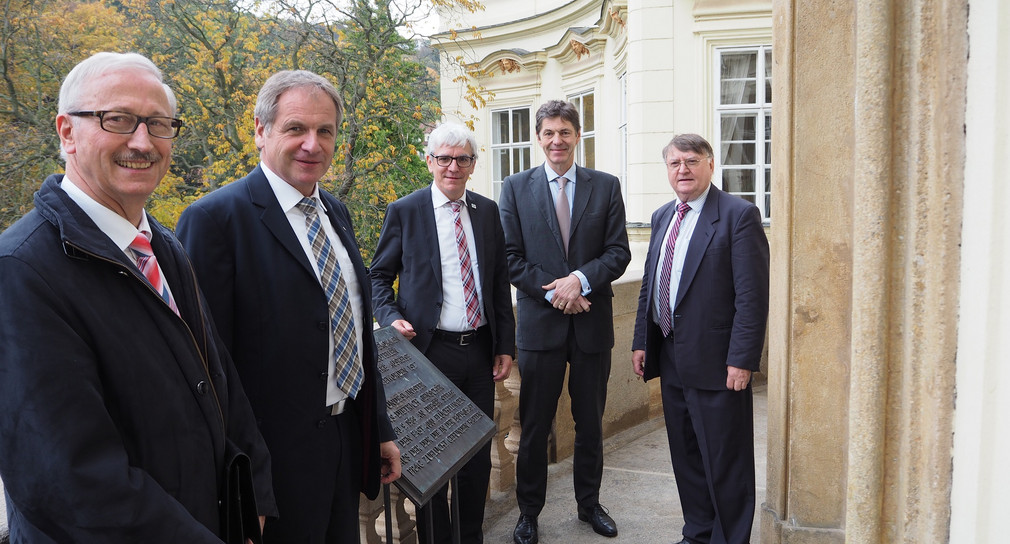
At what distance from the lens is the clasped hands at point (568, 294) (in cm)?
368

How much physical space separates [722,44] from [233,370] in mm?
9378

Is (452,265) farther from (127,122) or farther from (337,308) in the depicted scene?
(127,122)

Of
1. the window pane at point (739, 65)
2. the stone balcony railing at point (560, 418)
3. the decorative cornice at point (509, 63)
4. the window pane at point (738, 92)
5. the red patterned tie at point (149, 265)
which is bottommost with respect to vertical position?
the stone balcony railing at point (560, 418)

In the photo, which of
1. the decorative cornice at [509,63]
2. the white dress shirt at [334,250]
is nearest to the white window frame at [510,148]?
the decorative cornice at [509,63]

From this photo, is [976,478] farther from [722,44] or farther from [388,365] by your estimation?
[722,44]

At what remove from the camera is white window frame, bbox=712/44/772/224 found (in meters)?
9.94

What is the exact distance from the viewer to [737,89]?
10.2 meters

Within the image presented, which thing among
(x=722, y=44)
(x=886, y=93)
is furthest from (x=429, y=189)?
(x=722, y=44)

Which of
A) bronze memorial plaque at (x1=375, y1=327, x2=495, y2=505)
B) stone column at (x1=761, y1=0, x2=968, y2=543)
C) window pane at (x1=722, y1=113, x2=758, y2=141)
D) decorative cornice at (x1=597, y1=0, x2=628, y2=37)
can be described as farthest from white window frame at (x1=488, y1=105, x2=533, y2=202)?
stone column at (x1=761, y1=0, x2=968, y2=543)

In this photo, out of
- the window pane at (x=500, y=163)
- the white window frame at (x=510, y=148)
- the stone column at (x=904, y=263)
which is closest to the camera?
the stone column at (x=904, y=263)

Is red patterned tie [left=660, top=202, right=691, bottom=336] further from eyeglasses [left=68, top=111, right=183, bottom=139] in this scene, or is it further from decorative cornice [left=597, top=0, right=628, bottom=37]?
decorative cornice [left=597, top=0, right=628, bottom=37]

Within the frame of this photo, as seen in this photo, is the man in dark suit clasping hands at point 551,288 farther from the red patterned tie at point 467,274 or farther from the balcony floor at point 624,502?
the red patterned tie at point 467,274

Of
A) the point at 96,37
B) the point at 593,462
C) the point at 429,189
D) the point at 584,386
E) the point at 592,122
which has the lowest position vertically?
the point at 593,462

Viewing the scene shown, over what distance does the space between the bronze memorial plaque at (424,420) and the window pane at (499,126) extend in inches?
522
